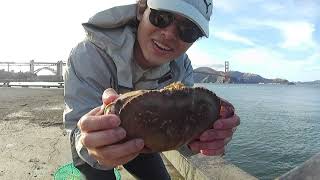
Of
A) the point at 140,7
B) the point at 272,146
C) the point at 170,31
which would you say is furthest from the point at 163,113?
the point at 272,146

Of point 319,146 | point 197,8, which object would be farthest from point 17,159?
point 319,146

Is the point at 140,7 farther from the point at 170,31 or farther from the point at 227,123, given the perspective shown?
the point at 227,123

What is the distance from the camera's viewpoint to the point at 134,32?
3242 millimetres

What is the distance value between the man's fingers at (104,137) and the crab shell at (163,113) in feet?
0.25

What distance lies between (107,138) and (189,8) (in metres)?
1.30

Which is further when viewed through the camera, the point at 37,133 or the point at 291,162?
the point at 291,162

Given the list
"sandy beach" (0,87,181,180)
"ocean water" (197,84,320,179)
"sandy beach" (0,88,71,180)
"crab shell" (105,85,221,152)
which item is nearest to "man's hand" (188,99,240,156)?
"crab shell" (105,85,221,152)

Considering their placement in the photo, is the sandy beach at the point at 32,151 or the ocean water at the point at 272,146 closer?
the sandy beach at the point at 32,151

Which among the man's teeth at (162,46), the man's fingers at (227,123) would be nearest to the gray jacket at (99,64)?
the man's teeth at (162,46)

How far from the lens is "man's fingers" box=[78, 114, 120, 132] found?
2.04 metres

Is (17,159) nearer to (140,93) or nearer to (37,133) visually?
(37,133)

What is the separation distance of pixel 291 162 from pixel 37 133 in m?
9.59

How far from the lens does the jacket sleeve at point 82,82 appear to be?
9.75 ft

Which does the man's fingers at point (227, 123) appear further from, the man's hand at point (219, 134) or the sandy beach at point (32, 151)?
the sandy beach at point (32, 151)
